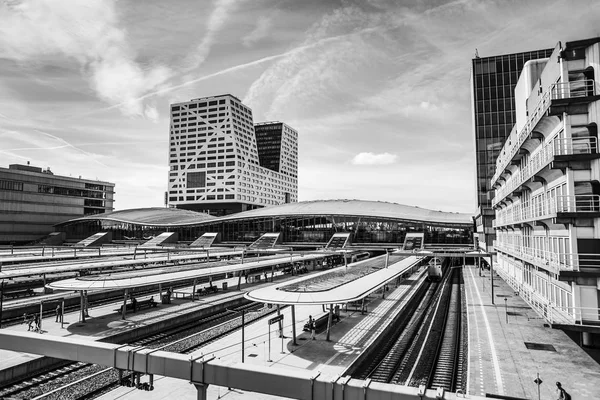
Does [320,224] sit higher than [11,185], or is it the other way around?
[11,185]

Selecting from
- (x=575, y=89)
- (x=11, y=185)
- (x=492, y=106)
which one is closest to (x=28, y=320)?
(x=575, y=89)

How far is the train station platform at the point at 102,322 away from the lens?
1827 centimetres

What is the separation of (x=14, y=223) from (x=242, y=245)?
60.4m

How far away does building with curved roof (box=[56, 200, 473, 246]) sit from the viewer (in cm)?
7169

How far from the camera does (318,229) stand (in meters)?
79.0

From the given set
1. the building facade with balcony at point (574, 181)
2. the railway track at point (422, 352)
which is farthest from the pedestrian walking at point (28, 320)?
the building facade with balcony at point (574, 181)

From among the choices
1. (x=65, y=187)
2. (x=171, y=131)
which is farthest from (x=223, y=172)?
(x=65, y=187)

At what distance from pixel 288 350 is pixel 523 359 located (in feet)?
37.7

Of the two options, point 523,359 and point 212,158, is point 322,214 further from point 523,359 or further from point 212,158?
point 212,158

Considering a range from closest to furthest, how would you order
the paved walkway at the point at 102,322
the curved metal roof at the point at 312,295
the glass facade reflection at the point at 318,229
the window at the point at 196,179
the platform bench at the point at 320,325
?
the paved walkway at the point at 102,322
the curved metal roof at the point at 312,295
the platform bench at the point at 320,325
the glass facade reflection at the point at 318,229
the window at the point at 196,179

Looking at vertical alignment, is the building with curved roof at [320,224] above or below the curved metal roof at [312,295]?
above

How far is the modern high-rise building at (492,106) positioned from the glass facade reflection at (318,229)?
12127mm

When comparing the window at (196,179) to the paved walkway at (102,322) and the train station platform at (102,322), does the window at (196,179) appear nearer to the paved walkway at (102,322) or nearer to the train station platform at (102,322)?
the train station platform at (102,322)

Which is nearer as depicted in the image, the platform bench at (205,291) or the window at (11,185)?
the platform bench at (205,291)
